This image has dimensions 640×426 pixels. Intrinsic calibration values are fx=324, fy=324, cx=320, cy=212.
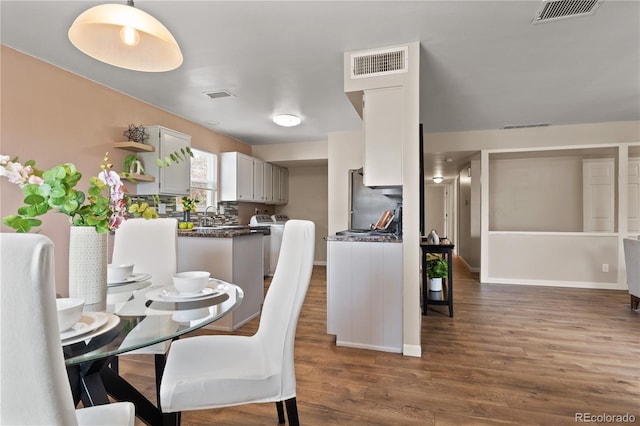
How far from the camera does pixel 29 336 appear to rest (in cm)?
51

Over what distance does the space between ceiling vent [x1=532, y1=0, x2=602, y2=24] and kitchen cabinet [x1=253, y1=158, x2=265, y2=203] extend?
4.58 meters

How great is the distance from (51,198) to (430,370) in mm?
2329

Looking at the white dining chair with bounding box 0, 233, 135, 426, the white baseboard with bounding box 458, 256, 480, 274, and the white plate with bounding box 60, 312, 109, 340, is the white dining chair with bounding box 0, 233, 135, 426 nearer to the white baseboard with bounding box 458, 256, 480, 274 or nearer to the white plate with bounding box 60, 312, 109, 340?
the white plate with bounding box 60, 312, 109, 340

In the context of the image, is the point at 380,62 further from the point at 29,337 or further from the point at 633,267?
the point at 633,267

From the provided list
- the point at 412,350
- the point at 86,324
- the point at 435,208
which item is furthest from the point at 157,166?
the point at 435,208

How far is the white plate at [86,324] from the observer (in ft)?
2.97

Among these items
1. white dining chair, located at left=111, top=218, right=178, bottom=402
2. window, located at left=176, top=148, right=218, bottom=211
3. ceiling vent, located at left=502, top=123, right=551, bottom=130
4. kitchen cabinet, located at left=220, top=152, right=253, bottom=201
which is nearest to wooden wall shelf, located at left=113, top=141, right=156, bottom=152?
window, located at left=176, top=148, right=218, bottom=211

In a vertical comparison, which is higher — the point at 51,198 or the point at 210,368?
the point at 51,198

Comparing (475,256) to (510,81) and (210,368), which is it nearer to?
(510,81)

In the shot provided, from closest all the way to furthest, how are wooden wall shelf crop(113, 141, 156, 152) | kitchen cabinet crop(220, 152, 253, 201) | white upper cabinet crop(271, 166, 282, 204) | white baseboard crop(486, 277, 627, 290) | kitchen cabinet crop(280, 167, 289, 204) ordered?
wooden wall shelf crop(113, 141, 156, 152), white baseboard crop(486, 277, 627, 290), kitchen cabinet crop(220, 152, 253, 201), white upper cabinet crop(271, 166, 282, 204), kitchen cabinet crop(280, 167, 289, 204)

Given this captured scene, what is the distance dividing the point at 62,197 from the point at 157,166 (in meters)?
3.04

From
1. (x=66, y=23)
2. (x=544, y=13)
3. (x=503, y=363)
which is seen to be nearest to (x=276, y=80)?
(x=66, y=23)

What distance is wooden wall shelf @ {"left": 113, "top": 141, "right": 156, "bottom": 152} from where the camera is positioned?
11.6ft

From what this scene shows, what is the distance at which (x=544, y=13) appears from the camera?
7.22 feet
